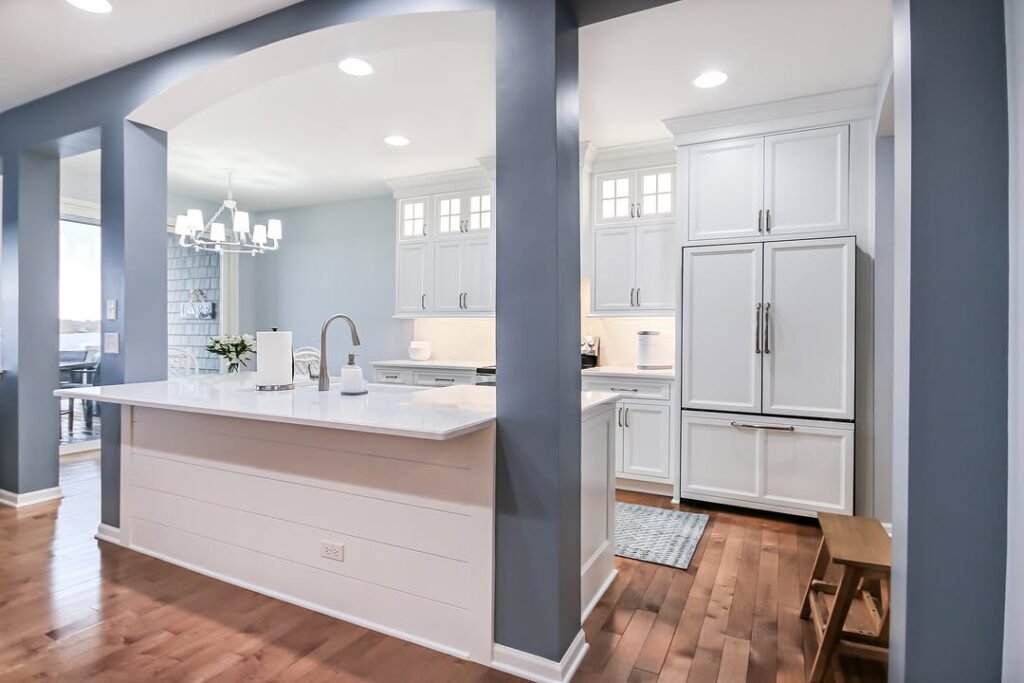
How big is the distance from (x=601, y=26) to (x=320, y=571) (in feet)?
8.77

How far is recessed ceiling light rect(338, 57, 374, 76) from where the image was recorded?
2.93 meters

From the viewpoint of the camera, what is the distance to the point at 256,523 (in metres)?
2.46

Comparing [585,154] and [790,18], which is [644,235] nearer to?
[585,154]

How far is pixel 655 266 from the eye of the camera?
4184 mm

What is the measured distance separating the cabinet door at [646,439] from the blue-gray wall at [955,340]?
2.52 metres

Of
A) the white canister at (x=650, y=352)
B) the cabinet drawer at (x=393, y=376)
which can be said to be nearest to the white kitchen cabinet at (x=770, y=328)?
the white canister at (x=650, y=352)

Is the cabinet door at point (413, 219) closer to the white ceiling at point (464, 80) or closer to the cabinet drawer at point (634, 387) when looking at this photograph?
the white ceiling at point (464, 80)

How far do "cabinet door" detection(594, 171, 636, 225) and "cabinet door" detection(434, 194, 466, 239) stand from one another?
1300 mm

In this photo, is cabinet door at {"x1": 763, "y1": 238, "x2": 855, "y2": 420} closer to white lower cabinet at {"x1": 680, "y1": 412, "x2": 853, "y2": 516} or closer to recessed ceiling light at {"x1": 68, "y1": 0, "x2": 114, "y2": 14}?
white lower cabinet at {"x1": 680, "y1": 412, "x2": 853, "y2": 516}

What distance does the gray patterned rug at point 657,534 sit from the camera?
2.94 m

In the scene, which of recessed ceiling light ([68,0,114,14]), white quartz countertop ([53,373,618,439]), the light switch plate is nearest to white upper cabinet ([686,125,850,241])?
white quartz countertop ([53,373,618,439])

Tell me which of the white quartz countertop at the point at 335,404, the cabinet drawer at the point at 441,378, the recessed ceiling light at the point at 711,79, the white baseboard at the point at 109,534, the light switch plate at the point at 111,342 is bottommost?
the white baseboard at the point at 109,534

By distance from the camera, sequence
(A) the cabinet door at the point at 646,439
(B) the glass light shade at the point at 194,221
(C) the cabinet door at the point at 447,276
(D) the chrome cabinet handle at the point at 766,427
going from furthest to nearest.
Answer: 1. (C) the cabinet door at the point at 447,276
2. (B) the glass light shade at the point at 194,221
3. (A) the cabinet door at the point at 646,439
4. (D) the chrome cabinet handle at the point at 766,427

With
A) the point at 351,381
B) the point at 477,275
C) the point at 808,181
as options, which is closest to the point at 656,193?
the point at 808,181
